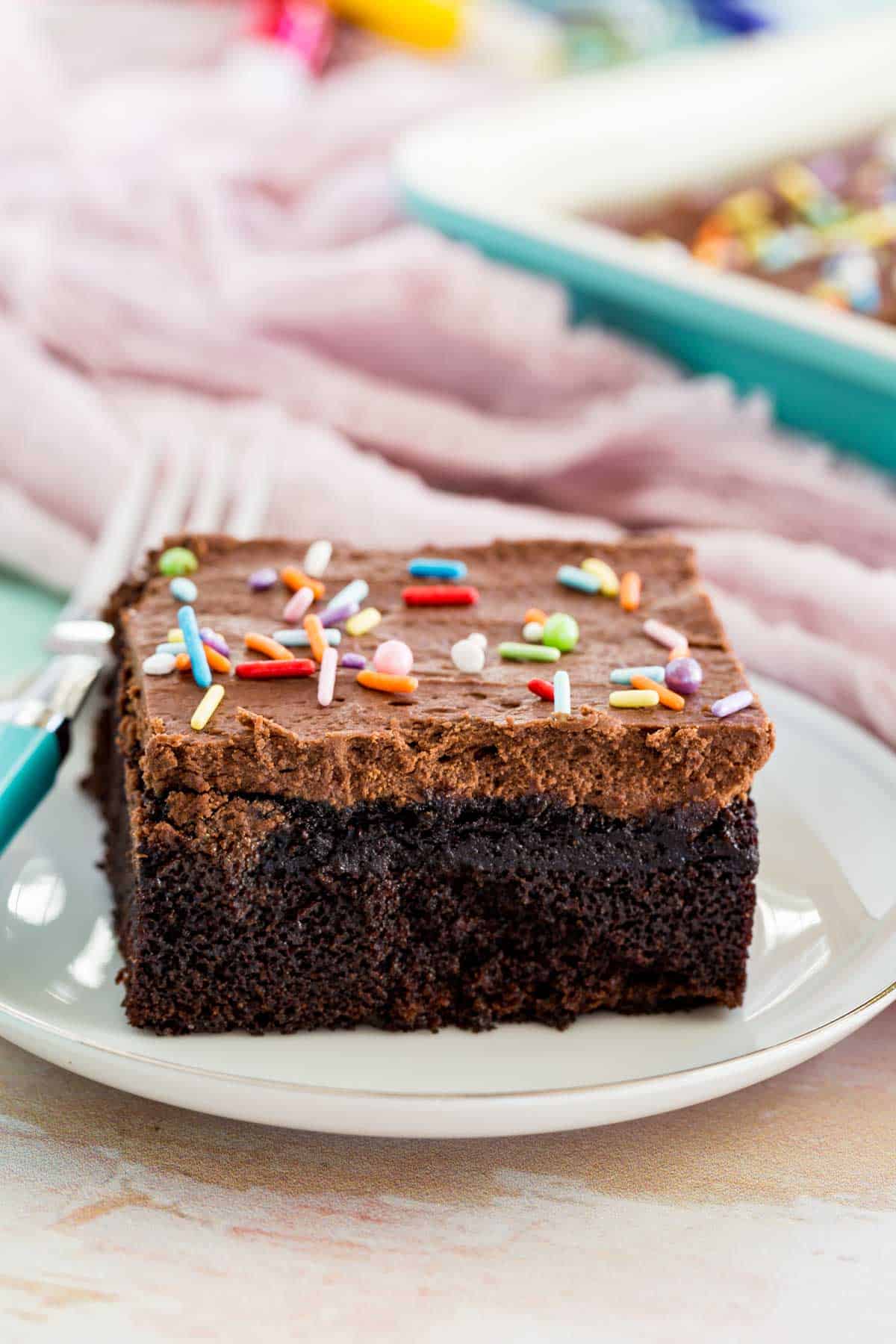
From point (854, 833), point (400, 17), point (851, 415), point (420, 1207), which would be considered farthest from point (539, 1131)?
point (400, 17)

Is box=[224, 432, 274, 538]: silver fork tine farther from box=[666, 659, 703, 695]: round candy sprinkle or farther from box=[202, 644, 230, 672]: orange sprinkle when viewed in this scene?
box=[666, 659, 703, 695]: round candy sprinkle

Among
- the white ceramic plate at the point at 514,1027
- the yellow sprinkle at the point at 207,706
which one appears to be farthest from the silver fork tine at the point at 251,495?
the yellow sprinkle at the point at 207,706


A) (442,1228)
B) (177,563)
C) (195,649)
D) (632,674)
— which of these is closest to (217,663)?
(195,649)

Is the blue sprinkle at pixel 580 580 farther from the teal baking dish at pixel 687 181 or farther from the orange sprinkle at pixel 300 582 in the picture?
the teal baking dish at pixel 687 181

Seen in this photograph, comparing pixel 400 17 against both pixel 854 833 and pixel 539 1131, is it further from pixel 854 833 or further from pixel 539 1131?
pixel 539 1131

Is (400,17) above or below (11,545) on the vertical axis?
above

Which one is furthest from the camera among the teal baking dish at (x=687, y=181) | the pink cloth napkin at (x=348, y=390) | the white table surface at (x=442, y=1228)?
the teal baking dish at (x=687, y=181)

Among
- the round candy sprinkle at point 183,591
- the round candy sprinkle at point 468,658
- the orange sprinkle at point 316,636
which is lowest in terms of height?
the round candy sprinkle at point 183,591
